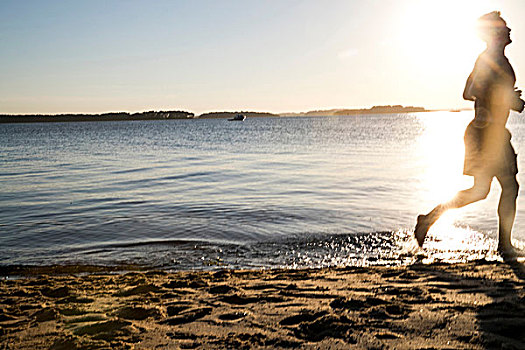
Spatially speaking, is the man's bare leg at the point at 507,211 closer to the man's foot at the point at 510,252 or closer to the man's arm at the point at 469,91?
the man's foot at the point at 510,252

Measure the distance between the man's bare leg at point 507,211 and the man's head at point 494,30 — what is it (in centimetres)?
161

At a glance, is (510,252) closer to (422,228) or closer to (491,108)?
(422,228)

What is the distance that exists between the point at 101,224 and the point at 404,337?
23.5 feet

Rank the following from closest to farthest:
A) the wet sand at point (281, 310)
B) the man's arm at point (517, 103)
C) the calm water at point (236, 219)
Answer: the wet sand at point (281, 310) < the man's arm at point (517, 103) < the calm water at point (236, 219)

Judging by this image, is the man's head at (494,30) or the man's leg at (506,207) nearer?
the man's head at (494,30)

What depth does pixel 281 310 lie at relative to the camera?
3.63 m

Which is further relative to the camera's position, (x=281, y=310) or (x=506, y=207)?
(x=506, y=207)

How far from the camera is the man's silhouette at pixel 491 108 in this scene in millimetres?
5332

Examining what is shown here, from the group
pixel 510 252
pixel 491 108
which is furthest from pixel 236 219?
pixel 491 108

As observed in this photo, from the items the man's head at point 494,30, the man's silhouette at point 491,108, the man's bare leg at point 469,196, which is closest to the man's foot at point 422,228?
the man's bare leg at point 469,196

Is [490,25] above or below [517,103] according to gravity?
above

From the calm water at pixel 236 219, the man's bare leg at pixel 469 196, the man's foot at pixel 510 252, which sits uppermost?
the man's bare leg at pixel 469 196

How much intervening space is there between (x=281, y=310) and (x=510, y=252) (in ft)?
12.1

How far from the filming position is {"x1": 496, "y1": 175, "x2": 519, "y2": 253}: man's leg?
556 cm
